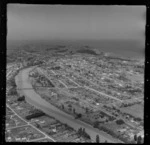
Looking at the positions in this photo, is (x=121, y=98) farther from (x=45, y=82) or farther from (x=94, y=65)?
(x=45, y=82)

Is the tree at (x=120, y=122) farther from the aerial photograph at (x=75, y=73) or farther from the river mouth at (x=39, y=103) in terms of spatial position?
the river mouth at (x=39, y=103)

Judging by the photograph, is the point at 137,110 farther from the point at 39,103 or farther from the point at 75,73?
the point at 39,103

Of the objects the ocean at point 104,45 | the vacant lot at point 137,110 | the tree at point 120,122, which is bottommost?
the tree at point 120,122

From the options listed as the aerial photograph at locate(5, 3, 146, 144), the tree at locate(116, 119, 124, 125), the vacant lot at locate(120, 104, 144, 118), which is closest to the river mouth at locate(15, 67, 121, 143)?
the aerial photograph at locate(5, 3, 146, 144)

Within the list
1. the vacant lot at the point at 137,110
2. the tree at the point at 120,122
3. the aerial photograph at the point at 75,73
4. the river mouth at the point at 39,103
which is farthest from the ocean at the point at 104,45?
the tree at the point at 120,122

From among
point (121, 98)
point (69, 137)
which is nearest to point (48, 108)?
point (69, 137)

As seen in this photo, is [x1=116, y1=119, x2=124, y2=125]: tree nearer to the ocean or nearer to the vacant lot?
the vacant lot

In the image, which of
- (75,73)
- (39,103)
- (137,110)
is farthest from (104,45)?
(39,103)
